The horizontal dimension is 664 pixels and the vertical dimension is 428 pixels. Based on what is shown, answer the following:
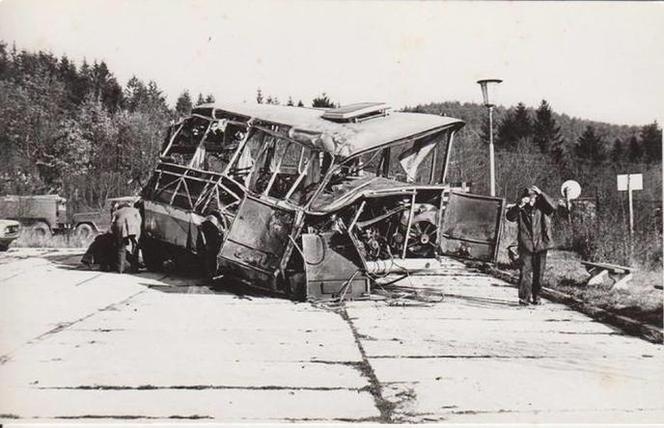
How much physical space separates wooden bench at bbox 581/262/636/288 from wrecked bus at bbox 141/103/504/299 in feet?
7.08

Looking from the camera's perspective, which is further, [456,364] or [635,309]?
[635,309]

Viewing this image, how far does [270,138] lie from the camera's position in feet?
39.7

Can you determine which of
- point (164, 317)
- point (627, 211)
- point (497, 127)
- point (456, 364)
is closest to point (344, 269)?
point (164, 317)

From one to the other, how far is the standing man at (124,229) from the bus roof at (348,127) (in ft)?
10.4

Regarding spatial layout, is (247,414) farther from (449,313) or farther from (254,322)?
(449,313)

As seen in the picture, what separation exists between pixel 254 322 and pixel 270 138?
4.44 m

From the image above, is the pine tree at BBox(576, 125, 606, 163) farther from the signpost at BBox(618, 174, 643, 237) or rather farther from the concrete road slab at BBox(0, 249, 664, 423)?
the concrete road slab at BBox(0, 249, 664, 423)

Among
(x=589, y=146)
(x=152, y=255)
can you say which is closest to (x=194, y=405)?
(x=152, y=255)

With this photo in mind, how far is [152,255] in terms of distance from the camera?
1412 centimetres

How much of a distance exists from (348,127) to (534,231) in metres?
3.64

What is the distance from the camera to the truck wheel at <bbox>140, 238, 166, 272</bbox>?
45.6 feet

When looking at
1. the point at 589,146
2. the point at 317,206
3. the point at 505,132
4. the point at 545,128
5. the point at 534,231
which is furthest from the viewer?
the point at 505,132

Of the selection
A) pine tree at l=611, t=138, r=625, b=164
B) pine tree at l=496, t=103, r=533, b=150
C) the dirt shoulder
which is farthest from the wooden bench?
pine tree at l=611, t=138, r=625, b=164

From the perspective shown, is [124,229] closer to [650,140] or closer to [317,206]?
[317,206]
